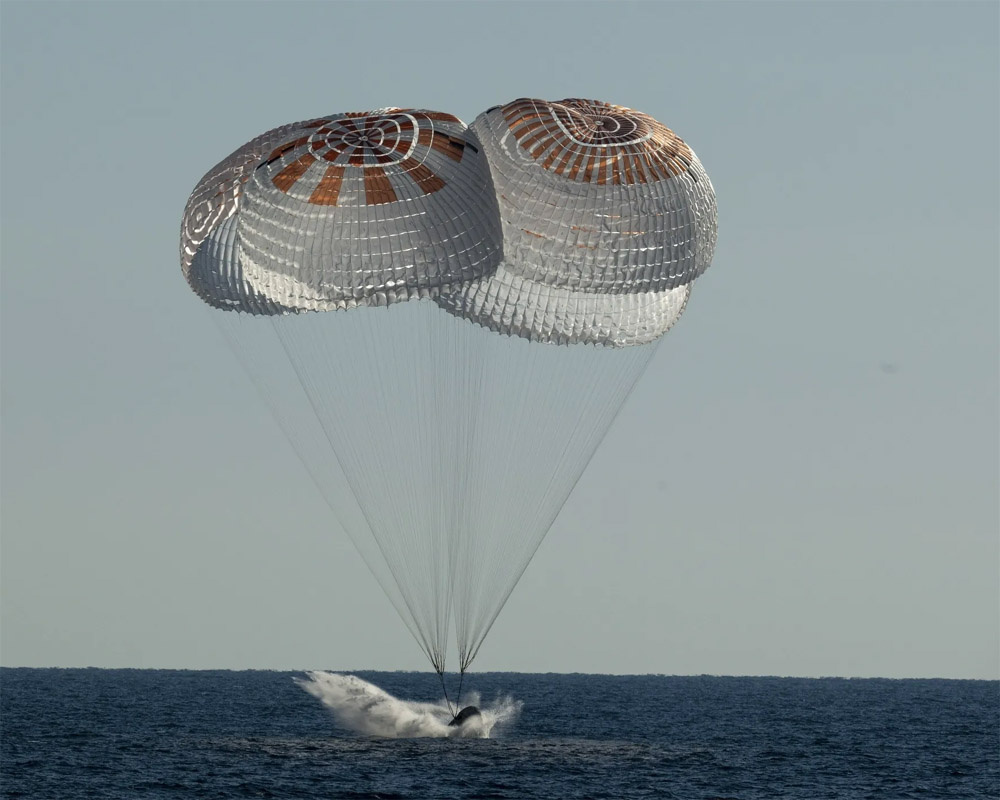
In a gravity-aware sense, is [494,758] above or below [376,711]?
below

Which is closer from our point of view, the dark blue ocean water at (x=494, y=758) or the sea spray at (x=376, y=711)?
the dark blue ocean water at (x=494, y=758)

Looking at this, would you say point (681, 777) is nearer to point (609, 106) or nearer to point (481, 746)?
point (481, 746)

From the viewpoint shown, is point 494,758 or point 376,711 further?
point 376,711

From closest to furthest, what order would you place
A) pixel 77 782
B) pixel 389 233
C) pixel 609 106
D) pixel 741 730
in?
pixel 389 233, pixel 609 106, pixel 77 782, pixel 741 730

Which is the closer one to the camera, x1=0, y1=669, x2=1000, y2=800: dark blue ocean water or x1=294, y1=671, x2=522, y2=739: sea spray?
x1=0, y1=669, x2=1000, y2=800: dark blue ocean water

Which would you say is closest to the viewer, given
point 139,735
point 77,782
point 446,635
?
point 446,635

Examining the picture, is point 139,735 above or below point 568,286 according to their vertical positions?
below

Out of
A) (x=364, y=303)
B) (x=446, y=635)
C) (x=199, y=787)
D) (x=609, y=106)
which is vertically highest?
(x=609, y=106)

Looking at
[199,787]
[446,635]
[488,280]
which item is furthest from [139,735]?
[488,280]
